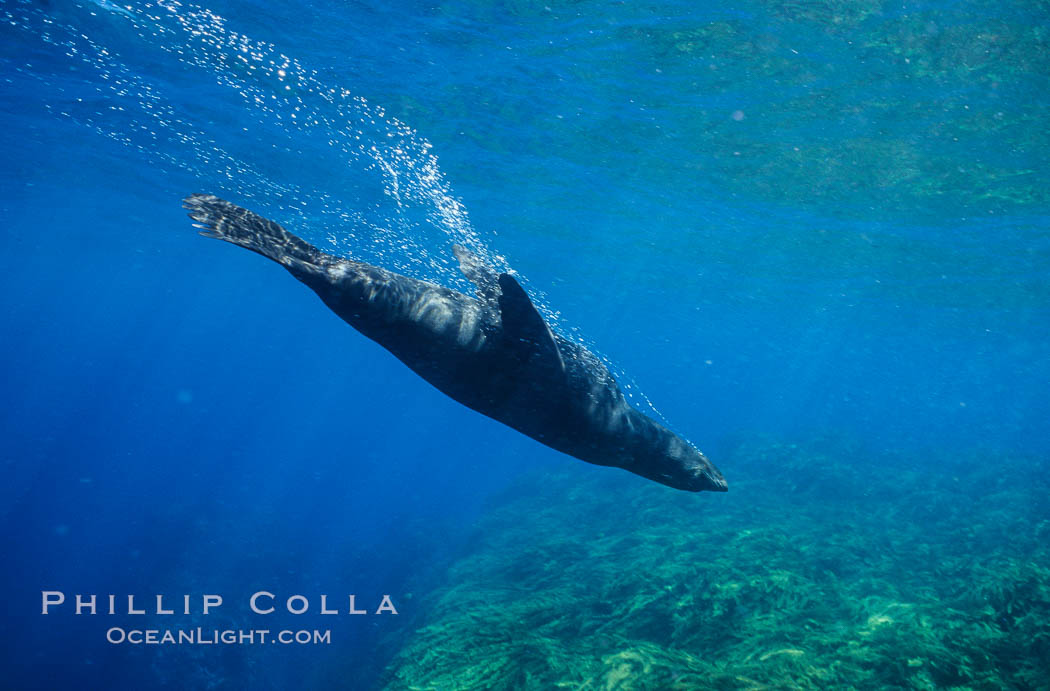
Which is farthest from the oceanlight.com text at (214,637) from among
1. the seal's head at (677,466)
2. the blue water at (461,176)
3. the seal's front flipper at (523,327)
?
the seal's front flipper at (523,327)

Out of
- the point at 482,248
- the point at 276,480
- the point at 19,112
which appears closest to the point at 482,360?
the point at 19,112

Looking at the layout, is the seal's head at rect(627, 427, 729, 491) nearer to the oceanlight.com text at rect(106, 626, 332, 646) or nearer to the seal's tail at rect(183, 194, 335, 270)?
the seal's tail at rect(183, 194, 335, 270)

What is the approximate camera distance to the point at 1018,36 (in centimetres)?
877

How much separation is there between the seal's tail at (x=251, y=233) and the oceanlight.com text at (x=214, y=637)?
1518 centimetres

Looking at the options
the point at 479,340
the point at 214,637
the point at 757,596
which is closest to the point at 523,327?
the point at 479,340

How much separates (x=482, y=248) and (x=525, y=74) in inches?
862

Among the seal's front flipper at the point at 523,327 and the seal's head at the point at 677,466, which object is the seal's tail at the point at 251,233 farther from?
the seal's head at the point at 677,466

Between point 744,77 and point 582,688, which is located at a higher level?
point 744,77

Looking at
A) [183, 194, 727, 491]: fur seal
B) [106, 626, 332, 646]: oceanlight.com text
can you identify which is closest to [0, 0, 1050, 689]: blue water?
[106, 626, 332, 646]: oceanlight.com text

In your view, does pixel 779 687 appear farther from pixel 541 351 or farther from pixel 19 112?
pixel 19 112

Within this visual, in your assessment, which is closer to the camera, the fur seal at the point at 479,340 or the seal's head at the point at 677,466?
the fur seal at the point at 479,340

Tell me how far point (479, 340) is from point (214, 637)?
17.0 m

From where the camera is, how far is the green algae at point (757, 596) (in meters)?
7.10

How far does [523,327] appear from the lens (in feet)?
14.8
